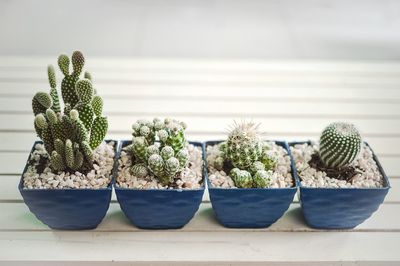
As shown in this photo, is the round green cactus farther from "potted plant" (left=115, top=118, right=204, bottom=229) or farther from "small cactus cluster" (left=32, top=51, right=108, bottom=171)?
"small cactus cluster" (left=32, top=51, right=108, bottom=171)

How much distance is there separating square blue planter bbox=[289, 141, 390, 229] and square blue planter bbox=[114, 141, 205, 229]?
0.34 meters

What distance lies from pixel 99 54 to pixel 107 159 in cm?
170

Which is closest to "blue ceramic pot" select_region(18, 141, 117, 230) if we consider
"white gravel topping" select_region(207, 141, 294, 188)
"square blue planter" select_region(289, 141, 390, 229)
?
"white gravel topping" select_region(207, 141, 294, 188)

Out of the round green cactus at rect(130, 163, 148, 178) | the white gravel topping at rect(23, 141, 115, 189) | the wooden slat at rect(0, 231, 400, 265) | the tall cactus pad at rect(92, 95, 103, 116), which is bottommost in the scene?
the wooden slat at rect(0, 231, 400, 265)

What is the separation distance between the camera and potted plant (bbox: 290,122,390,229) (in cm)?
181

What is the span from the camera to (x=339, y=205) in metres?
1.83

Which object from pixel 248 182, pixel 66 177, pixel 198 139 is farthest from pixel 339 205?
pixel 66 177

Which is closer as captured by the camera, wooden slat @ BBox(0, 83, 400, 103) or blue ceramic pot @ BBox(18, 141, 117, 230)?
blue ceramic pot @ BBox(18, 141, 117, 230)

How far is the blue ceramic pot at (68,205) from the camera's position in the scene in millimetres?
1754

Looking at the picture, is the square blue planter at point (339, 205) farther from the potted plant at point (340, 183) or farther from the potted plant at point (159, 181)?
the potted plant at point (159, 181)

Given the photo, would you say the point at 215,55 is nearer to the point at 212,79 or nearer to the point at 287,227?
the point at 212,79

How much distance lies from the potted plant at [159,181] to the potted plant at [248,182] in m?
0.07

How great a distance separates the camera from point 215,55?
360 cm

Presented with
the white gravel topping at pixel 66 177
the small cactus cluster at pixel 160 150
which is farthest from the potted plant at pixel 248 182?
the white gravel topping at pixel 66 177
